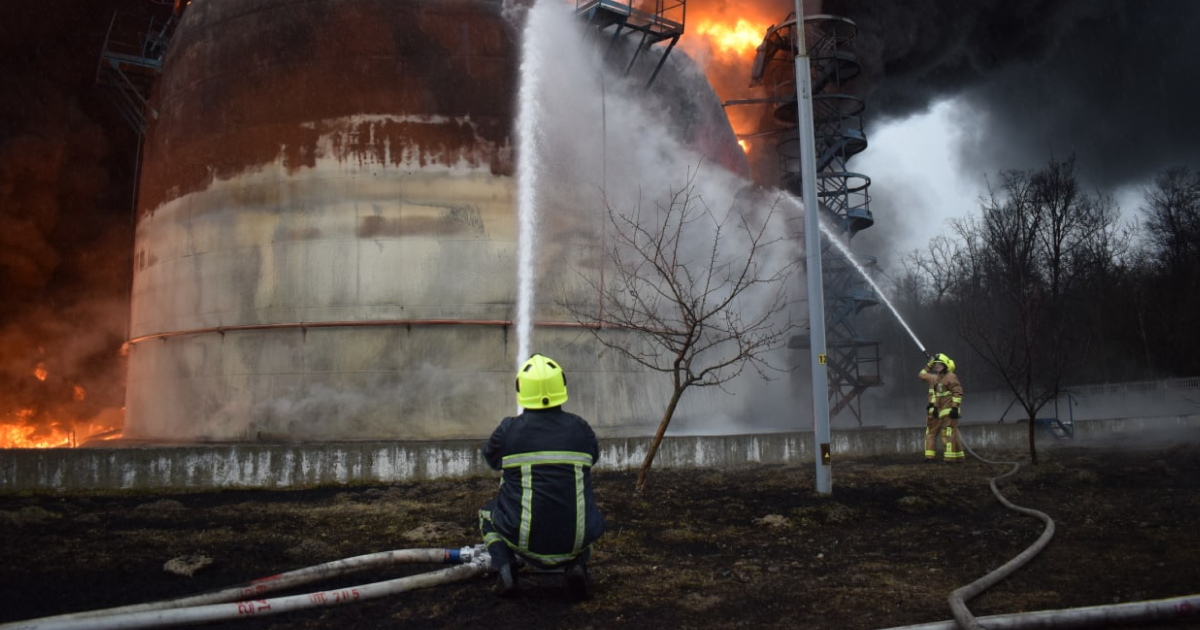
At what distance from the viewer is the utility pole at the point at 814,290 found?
9461mm

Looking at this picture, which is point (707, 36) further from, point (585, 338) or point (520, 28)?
point (585, 338)

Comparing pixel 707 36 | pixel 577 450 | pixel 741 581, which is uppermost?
pixel 707 36

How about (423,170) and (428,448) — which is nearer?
(428,448)

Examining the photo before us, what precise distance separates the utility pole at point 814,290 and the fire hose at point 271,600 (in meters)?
4.81

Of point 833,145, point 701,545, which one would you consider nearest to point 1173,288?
point 833,145

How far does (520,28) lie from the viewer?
1677 centimetres

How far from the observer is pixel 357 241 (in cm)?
1550

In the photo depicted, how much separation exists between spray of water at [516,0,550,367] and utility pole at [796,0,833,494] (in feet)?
23.4

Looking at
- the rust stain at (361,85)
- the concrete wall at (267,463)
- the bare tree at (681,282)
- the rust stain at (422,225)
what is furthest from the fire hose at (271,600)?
the rust stain at (361,85)

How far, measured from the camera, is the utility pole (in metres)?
9.46

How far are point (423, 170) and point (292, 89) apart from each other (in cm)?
314

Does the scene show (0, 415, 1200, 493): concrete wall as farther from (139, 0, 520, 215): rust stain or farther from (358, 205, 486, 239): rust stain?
(139, 0, 520, 215): rust stain

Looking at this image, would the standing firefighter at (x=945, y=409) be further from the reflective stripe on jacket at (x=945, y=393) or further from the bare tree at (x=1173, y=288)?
the bare tree at (x=1173, y=288)

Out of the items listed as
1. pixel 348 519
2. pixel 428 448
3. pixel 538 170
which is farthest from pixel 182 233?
pixel 348 519
